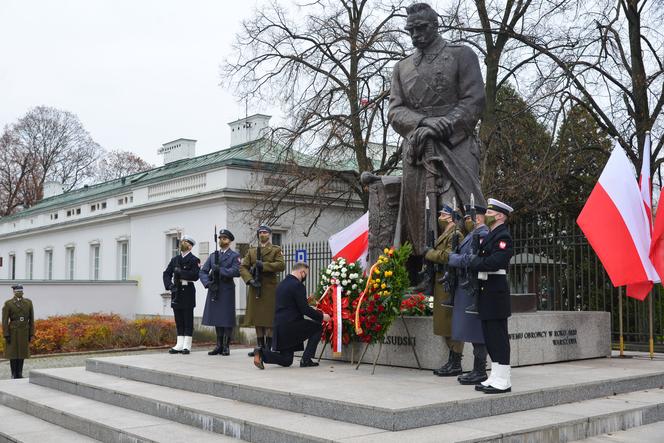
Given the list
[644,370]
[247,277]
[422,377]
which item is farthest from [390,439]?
[247,277]

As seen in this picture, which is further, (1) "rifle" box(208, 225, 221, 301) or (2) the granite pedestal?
(1) "rifle" box(208, 225, 221, 301)

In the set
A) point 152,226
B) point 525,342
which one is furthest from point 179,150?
point 525,342

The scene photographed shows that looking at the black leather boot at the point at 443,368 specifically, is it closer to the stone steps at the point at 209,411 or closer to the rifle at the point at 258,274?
the stone steps at the point at 209,411

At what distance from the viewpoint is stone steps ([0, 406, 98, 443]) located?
794 cm

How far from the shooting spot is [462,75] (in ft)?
31.0

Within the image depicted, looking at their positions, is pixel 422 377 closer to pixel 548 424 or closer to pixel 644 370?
pixel 548 424

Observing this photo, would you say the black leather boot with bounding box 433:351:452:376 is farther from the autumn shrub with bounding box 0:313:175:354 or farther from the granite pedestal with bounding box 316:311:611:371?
the autumn shrub with bounding box 0:313:175:354

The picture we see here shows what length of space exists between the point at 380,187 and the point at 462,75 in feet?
5.92

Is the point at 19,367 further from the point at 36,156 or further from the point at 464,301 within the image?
the point at 36,156

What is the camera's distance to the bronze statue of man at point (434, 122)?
931cm

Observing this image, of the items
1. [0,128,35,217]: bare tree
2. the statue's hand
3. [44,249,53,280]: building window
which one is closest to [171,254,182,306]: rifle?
the statue's hand

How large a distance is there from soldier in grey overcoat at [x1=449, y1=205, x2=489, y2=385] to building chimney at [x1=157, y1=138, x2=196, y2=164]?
108ft

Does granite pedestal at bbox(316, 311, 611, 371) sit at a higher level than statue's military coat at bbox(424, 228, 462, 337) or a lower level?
lower

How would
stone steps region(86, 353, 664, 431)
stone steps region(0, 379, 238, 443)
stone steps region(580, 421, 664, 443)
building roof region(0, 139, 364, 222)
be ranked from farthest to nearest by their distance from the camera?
building roof region(0, 139, 364, 222) → stone steps region(0, 379, 238, 443) → stone steps region(580, 421, 664, 443) → stone steps region(86, 353, 664, 431)
